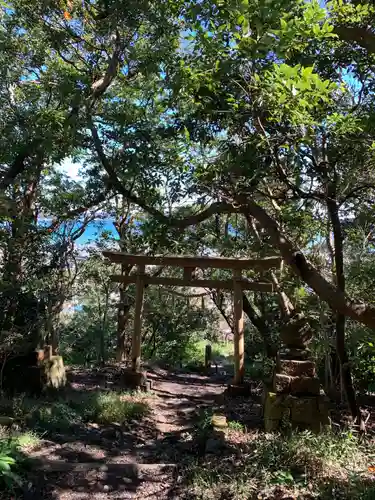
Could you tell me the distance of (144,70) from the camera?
5.65m

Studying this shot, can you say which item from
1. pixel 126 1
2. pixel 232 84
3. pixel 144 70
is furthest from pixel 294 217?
pixel 126 1

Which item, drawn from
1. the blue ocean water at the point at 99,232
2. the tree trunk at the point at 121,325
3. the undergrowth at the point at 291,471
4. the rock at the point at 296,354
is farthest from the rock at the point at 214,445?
the tree trunk at the point at 121,325

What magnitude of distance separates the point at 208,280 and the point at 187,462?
16.4 feet

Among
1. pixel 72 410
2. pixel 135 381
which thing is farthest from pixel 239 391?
pixel 72 410

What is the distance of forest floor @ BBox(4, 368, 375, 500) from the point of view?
11.6 feet

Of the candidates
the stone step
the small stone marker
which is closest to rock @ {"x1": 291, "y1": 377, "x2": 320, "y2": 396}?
the small stone marker

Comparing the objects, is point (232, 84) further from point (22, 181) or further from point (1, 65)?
point (22, 181)

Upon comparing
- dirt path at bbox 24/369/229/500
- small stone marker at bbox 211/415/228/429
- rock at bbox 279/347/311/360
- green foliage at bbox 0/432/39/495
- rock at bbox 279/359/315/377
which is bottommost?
dirt path at bbox 24/369/229/500

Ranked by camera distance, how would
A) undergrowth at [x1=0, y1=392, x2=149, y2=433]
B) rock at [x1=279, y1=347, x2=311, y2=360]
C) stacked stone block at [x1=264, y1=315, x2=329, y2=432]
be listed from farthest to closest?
undergrowth at [x1=0, y1=392, x2=149, y2=433] → rock at [x1=279, y1=347, x2=311, y2=360] → stacked stone block at [x1=264, y1=315, x2=329, y2=432]

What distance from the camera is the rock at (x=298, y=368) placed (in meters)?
5.41

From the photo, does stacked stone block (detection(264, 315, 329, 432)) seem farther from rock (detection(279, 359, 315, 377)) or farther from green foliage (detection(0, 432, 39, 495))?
green foliage (detection(0, 432, 39, 495))

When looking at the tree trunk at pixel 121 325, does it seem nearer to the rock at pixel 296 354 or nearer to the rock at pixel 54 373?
the rock at pixel 54 373

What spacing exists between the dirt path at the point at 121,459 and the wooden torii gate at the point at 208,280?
58.3 inches

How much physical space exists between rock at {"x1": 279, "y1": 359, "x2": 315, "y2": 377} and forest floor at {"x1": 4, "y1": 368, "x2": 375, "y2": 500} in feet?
2.63
